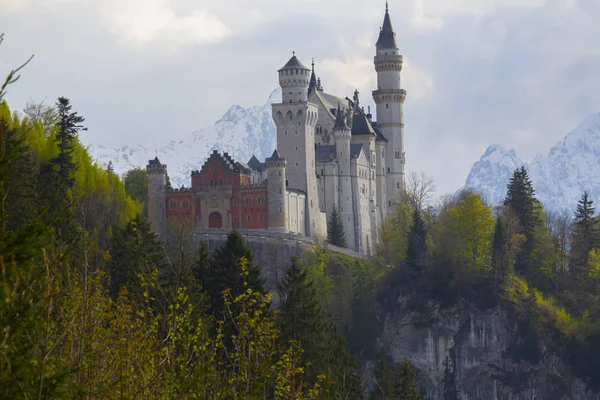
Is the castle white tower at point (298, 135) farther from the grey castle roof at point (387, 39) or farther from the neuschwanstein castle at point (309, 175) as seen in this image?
the grey castle roof at point (387, 39)

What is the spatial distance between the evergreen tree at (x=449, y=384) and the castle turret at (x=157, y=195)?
26469mm

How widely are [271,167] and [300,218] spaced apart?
6148 mm

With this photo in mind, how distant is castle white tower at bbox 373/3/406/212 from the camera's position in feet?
440

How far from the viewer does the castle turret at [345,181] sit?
12419 cm

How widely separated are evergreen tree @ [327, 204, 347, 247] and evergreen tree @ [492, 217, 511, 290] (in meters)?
16.2

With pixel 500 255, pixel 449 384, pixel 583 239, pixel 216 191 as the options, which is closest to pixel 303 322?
pixel 449 384

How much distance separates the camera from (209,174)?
115500 millimetres

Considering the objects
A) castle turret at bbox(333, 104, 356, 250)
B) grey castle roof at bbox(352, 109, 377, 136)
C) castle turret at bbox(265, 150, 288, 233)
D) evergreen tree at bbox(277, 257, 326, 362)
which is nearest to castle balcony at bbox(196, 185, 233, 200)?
castle turret at bbox(265, 150, 288, 233)

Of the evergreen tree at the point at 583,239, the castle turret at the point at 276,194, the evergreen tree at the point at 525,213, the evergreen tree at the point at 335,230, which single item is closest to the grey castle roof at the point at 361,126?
the evergreen tree at the point at 335,230

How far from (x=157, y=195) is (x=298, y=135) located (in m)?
13.7

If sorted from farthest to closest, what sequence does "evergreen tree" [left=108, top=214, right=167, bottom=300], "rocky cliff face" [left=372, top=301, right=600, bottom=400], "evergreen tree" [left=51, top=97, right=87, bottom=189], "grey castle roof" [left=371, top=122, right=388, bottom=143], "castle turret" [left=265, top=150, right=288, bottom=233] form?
"grey castle roof" [left=371, top=122, right=388, bottom=143] → "castle turret" [left=265, top=150, right=288, bottom=233] → "rocky cliff face" [left=372, top=301, right=600, bottom=400] → "evergreen tree" [left=51, top=97, right=87, bottom=189] → "evergreen tree" [left=108, top=214, right=167, bottom=300]

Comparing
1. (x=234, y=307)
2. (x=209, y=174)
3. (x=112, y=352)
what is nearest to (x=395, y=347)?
(x=209, y=174)

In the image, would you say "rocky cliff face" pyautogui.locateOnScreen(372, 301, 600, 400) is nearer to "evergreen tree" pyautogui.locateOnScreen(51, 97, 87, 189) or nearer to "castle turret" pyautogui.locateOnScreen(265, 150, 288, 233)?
"castle turret" pyautogui.locateOnScreen(265, 150, 288, 233)

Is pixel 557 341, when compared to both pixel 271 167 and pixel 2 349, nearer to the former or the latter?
pixel 271 167
